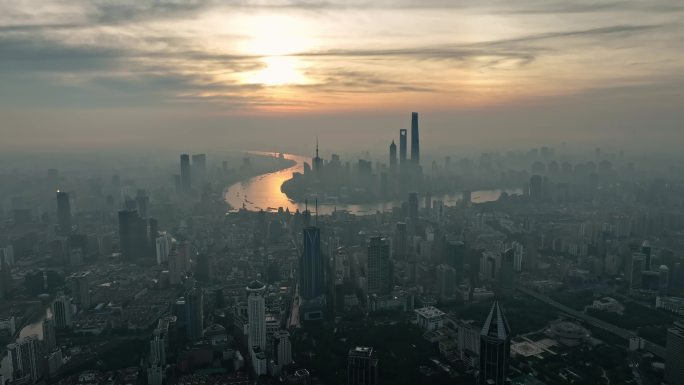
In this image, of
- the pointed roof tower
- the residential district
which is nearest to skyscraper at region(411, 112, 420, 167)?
the residential district

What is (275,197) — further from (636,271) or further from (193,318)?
(636,271)

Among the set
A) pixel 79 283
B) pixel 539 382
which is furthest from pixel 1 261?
pixel 539 382

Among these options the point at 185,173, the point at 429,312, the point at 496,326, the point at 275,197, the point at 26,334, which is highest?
the point at 185,173

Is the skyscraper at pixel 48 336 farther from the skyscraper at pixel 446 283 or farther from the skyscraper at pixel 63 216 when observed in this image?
the skyscraper at pixel 63 216

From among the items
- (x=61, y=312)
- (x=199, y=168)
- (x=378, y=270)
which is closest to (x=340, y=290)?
(x=378, y=270)

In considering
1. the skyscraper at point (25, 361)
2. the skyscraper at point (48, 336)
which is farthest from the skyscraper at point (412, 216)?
the skyscraper at point (25, 361)

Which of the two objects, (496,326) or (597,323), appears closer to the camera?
(496,326)
